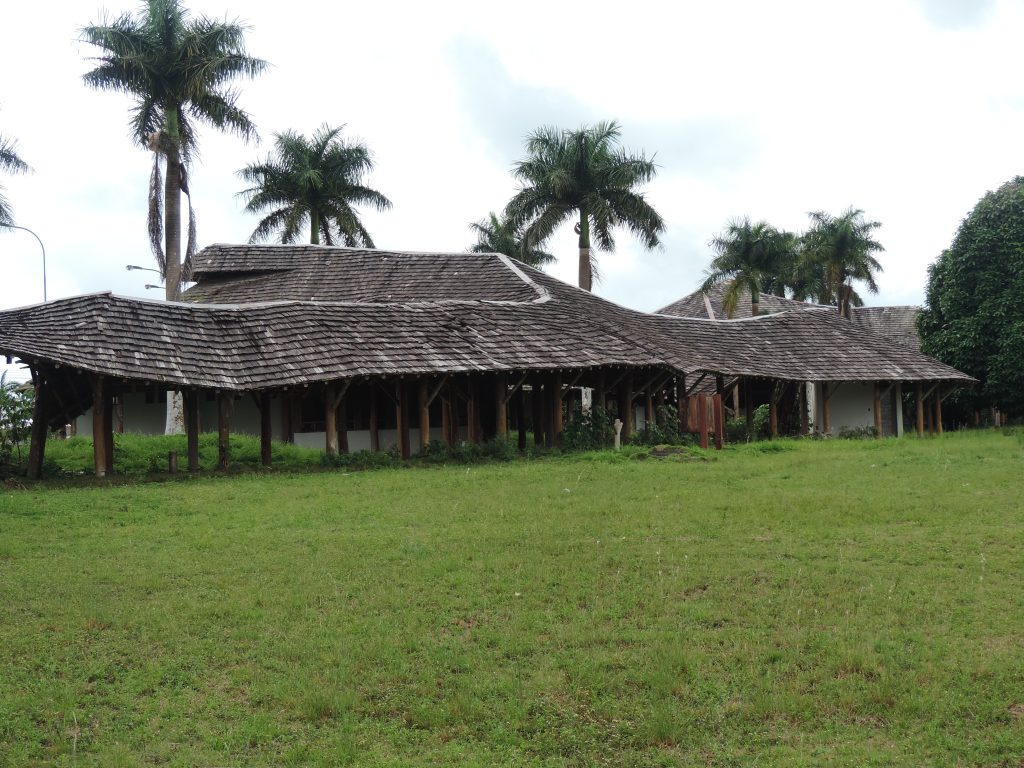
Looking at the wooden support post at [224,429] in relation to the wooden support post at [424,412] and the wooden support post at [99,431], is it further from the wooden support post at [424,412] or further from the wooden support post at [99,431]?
the wooden support post at [424,412]

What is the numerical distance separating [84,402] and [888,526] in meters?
15.4

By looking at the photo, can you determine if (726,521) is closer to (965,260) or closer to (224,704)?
(224,704)

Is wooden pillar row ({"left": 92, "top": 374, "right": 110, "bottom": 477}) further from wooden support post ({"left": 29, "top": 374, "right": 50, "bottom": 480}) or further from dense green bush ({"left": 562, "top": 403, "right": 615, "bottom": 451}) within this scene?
dense green bush ({"left": 562, "top": 403, "right": 615, "bottom": 451})

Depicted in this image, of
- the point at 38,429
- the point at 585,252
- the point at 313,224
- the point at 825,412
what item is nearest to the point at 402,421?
the point at 38,429

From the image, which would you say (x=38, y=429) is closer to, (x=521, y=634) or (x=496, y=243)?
(x=521, y=634)

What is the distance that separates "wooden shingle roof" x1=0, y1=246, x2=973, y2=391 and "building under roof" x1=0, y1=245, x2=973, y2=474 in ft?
0.17

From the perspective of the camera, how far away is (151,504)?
14.5m

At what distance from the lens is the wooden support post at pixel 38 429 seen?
18147 mm

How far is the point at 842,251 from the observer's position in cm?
5300

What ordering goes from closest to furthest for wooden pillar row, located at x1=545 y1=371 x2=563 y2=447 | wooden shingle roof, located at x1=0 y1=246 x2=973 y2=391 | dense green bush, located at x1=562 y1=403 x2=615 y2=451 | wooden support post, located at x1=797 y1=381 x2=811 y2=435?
wooden shingle roof, located at x1=0 y1=246 x2=973 y2=391 → dense green bush, located at x1=562 y1=403 x2=615 y2=451 → wooden pillar row, located at x1=545 y1=371 x2=563 y2=447 → wooden support post, located at x1=797 y1=381 x2=811 y2=435

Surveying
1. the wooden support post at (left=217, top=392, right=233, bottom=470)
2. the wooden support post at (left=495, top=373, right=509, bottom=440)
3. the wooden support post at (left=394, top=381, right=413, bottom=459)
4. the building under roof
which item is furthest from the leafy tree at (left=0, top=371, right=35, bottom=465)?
the wooden support post at (left=495, top=373, right=509, bottom=440)

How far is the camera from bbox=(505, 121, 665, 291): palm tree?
38656 mm

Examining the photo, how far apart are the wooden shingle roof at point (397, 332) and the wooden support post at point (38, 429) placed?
132 cm

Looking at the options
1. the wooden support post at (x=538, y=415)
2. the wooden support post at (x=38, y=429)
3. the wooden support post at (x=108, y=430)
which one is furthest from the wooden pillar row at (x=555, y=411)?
the wooden support post at (x=38, y=429)
